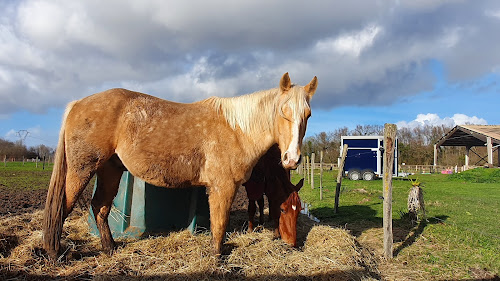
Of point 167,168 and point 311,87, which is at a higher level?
point 311,87

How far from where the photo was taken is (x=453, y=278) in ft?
12.7

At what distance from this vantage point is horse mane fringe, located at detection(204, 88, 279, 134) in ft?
13.0

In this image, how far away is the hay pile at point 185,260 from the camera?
342cm

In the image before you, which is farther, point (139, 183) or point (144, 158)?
point (139, 183)

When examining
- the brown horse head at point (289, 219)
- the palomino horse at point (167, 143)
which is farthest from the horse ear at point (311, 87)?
the brown horse head at point (289, 219)

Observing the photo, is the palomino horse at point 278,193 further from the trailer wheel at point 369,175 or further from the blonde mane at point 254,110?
the trailer wheel at point 369,175

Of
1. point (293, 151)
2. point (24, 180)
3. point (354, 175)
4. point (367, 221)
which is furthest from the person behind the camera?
point (354, 175)

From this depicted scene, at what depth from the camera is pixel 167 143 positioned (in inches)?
146

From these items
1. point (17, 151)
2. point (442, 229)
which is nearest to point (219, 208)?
point (442, 229)

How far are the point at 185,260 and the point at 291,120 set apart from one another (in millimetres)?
2253

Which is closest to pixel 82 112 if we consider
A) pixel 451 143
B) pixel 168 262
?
pixel 168 262

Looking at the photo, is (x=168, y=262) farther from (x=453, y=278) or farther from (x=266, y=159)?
(x=453, y=278)

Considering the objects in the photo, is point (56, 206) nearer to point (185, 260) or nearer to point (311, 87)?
point (185, 260)

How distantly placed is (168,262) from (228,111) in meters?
2.11
